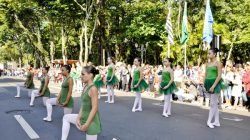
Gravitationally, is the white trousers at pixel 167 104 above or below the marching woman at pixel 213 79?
below

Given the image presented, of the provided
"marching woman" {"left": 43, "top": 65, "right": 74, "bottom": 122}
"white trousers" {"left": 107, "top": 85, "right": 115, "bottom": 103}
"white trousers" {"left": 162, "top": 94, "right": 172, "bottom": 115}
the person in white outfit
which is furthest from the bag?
"marching woman" {"left": 43, "top": 65, "right": 74, "bottom": 122}

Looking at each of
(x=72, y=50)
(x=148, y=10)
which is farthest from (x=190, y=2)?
(x=72, y=50)

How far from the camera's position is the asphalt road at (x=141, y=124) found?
372 inches

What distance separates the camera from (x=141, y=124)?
11.1 m

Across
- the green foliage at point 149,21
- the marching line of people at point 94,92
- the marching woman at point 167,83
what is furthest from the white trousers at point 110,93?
the green foliage at point 149,21

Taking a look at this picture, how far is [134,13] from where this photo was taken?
134ft

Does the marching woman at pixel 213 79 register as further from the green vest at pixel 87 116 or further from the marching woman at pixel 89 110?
the green vest at pixel 87 116

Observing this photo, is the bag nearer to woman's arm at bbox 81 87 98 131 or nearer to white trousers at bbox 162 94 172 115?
white trousers at bbox 162 94 172 115

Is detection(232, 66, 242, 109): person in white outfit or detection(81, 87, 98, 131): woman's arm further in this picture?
detection(232, 66, 242, 109): person in white outfit

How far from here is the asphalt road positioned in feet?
31.0

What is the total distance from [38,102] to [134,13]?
2555 centimetres

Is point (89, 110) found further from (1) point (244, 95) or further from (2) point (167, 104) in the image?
(1) point (244, 95)

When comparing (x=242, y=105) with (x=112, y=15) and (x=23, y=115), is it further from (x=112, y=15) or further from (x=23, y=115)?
Answer: (x=112, y=15)

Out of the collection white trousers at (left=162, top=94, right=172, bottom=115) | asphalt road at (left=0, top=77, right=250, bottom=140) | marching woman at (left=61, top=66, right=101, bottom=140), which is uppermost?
marching woman at (left=61, top=66, right=101, bottom=140)
